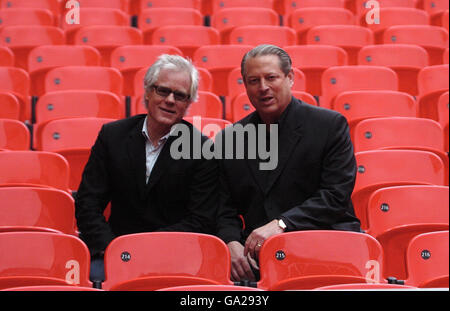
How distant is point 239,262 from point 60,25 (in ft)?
9.02

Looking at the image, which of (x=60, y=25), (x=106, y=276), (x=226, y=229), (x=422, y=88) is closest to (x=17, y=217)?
(x=106, y=276)

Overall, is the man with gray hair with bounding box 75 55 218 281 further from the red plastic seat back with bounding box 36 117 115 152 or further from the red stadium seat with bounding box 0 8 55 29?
the red stadium seat with bounding box 0 8 55 29

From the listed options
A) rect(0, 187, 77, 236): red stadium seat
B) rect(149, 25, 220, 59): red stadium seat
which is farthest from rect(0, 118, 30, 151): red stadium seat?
rect(149, 25, 220, 59): red stadium seat

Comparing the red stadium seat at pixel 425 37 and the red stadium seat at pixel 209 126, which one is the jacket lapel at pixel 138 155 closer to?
the red stadium seat at pixel 209 126

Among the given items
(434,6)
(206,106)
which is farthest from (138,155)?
(434,6)

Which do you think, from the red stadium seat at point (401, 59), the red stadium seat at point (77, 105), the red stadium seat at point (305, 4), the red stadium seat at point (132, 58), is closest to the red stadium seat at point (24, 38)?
the red stadium seat at point (132, 58)

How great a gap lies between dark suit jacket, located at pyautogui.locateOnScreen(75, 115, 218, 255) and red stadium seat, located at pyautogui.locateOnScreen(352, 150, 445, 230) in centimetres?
55

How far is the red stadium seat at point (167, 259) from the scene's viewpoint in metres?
1.51

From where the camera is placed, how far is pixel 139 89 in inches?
114

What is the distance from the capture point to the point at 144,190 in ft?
5.98

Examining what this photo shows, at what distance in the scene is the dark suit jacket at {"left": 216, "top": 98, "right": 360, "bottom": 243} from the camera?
5.68 feet

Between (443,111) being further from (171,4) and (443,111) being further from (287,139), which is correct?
(171,4)
